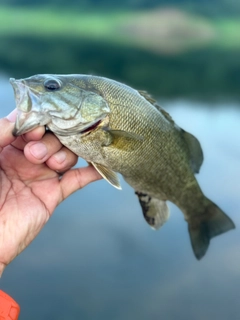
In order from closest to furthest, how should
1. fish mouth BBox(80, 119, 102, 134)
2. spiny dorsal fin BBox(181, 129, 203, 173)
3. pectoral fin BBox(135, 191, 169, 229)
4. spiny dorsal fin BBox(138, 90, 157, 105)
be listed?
fish mouth BBox(80, 119, 102, 134) < spiny dorsal fin BBox(138, 90, 157, 105) < spiny dorsal fin BBox(181, 129, 203, 173) < pectoral fin BBox(135, 191, 169, 229)

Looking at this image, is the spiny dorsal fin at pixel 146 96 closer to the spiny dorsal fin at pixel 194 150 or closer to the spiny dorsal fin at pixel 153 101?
the spiny dorsal fin at pixel 153 101

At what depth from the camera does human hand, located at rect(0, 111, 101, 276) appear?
2.13 meters

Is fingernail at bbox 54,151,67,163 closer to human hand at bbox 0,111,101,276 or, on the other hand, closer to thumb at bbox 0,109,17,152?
human hand at bbox 0,111,101,276

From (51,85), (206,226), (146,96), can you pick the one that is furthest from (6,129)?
(206,226)

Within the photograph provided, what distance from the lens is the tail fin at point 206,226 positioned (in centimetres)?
278

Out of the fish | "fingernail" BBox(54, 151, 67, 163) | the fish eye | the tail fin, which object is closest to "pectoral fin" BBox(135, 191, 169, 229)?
the fish

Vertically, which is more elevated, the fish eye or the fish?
the fish eye

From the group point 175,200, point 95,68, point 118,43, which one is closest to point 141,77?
point 95,68

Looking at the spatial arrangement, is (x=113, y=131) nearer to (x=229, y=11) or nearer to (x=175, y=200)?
(x=175, y=200)

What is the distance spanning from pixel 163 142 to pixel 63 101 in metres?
0.61

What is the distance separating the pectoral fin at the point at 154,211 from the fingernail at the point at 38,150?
781 millimetres

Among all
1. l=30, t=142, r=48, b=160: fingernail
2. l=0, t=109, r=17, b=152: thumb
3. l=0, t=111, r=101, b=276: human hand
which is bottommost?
l=0, t=111, r=101, b=276: human hand

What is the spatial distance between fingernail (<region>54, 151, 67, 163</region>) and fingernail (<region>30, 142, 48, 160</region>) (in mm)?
97

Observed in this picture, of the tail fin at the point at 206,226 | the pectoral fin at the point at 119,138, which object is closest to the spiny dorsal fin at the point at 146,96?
the pectoral fin at the point at 119,138
